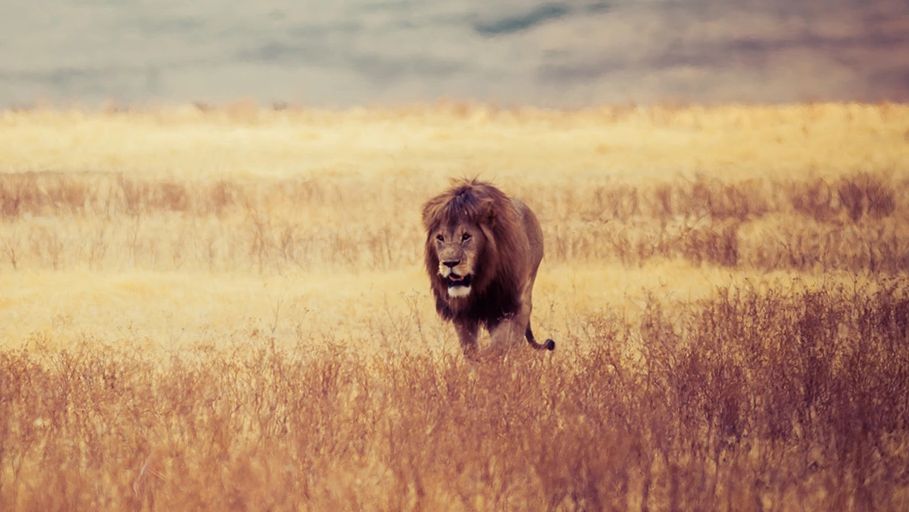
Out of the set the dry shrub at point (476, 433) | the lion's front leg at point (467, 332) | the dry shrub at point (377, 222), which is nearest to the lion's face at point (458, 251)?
the lion's front leg at point (467, 332)

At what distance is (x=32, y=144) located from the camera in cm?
1475

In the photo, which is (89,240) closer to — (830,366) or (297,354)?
(297,354)

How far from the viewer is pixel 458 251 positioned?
5.46m

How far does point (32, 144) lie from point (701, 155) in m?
9.62

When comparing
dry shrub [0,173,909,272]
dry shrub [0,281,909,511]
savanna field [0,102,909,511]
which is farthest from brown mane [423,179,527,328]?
dry shrub [0,173,909,272]

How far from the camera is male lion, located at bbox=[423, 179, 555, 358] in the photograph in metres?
5.50

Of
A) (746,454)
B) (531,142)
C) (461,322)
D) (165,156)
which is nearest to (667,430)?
(746,454)

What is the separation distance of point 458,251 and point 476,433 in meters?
1.39

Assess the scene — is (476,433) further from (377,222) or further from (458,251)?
(377,222)

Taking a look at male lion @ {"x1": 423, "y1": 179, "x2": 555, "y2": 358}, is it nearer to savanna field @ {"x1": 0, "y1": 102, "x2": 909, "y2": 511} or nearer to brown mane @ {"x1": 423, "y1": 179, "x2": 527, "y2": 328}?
brown mane @ {"x1": 423, "y1": 179, "x2": 527, "y2": 328}

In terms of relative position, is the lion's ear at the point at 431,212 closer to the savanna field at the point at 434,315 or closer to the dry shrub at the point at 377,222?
the savanna field at the point at 434,315

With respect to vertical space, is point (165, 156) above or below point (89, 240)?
above

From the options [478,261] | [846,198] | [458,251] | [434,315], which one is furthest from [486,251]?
[846,198]

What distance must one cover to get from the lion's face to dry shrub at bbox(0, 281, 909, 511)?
0.49 metres
